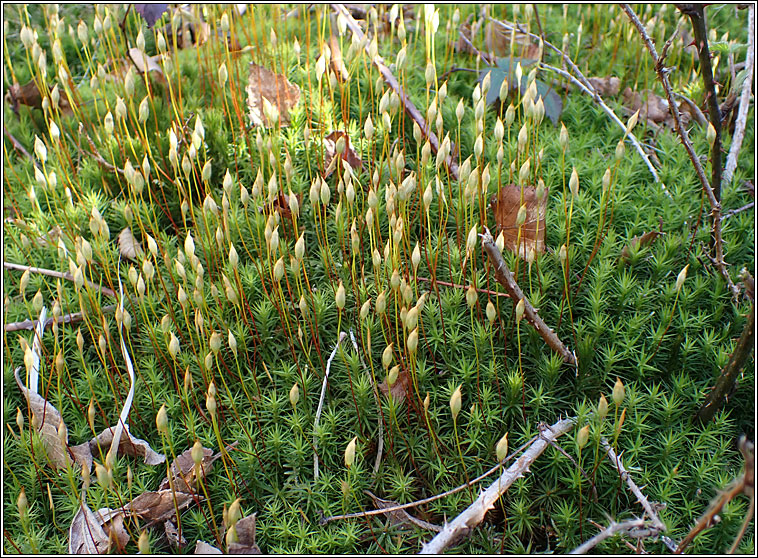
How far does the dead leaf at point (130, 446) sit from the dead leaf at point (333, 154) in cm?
97

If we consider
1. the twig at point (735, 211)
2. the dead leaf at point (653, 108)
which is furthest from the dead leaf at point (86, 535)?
the dead leaf at point (653, 108)

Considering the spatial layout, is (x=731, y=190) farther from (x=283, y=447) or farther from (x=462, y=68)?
(x=283, y=447)

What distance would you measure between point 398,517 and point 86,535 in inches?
27.0

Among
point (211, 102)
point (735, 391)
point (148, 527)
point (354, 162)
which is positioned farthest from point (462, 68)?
point (148, 527)

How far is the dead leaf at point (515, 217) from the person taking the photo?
5.98 feet

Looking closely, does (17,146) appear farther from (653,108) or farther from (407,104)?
(653,108)

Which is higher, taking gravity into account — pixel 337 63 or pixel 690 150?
pixel 337 63

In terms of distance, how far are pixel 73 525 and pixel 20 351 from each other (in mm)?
597

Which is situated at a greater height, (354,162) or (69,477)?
(354,162)

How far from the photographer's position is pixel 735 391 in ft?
5.06

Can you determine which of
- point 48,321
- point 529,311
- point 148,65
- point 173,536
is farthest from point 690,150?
point 148,65

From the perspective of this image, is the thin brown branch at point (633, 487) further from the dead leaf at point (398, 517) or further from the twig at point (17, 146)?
the twig at point (17, 146)

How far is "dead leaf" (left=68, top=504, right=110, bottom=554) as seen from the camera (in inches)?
55.4

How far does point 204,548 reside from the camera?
1385mm
